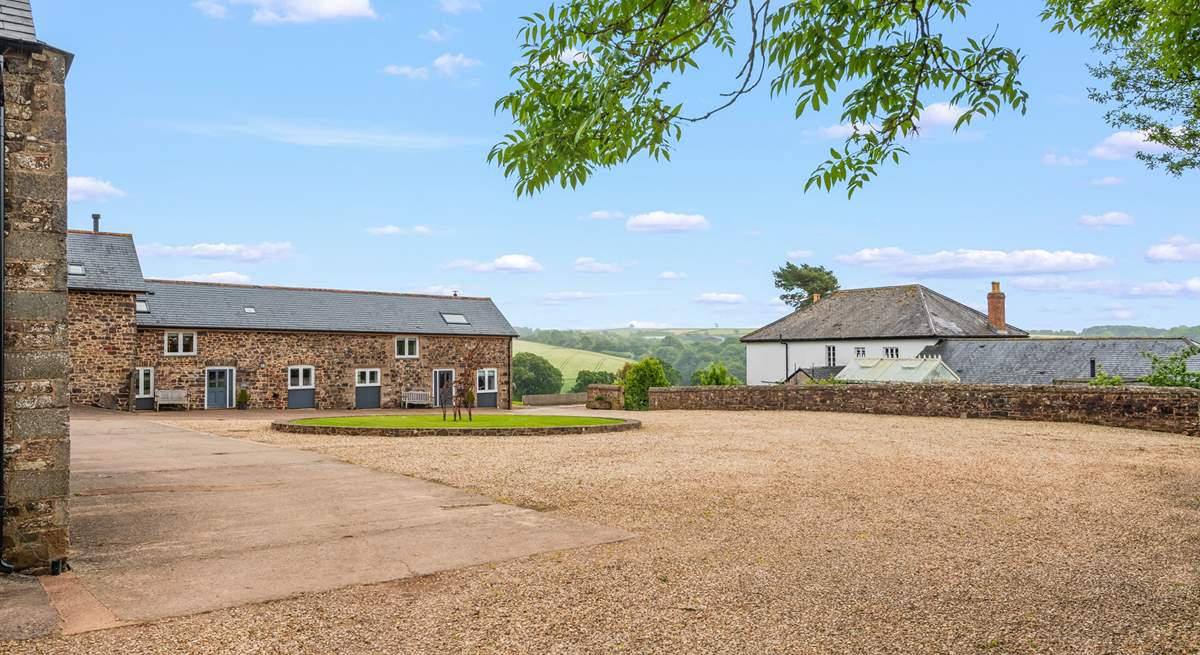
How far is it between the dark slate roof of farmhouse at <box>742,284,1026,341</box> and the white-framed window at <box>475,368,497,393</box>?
714 inches

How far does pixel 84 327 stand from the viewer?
27.6m

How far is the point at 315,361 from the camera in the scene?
33250 millimetres

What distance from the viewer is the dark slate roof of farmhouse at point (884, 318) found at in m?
42.0

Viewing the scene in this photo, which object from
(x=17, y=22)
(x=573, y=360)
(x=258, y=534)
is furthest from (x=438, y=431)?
(x=573, y=360)

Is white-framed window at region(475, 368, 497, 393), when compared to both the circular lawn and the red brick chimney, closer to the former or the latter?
the circular lawn

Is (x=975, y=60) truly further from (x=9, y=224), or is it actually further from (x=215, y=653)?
(x=9, y=224)

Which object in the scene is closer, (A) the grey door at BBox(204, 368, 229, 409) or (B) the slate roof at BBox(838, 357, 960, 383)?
(B) the slate roof at BBox(838, 357, 960, 383)

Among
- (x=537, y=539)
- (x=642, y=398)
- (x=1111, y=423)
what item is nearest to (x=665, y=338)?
(x=642, y=398)

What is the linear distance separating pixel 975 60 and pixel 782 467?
21.6ft

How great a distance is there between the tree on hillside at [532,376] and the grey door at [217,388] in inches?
1474

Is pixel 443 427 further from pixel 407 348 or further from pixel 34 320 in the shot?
pixel 407 348

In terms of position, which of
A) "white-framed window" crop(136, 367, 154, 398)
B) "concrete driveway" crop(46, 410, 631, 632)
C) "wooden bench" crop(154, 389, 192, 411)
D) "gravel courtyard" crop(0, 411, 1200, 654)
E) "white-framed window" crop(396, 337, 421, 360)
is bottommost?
"gravel courtyard" crop(0, 411, 1200, 654)

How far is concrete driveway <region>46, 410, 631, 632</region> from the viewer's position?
528 centimetres

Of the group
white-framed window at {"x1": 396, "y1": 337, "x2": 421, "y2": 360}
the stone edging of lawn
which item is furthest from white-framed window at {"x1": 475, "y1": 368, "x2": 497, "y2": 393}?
the stone edging of lawn
